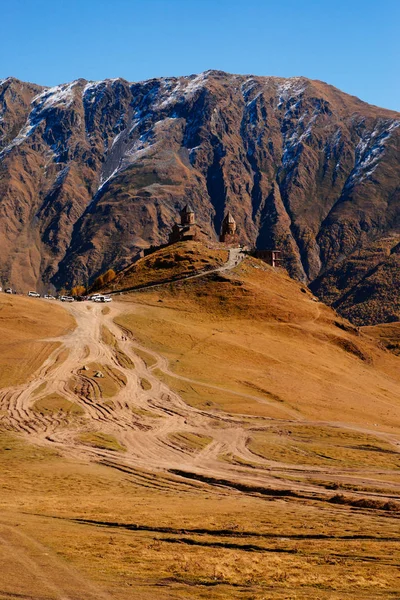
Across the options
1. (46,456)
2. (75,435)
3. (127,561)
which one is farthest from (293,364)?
(127,561)

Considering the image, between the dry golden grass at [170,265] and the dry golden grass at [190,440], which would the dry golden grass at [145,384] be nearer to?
the dry golden grass at [190,440]

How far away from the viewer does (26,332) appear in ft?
254

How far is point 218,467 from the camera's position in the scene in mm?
42375

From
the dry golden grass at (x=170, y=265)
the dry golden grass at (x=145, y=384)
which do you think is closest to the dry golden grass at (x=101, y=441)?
the dry golden grass at (x=145, y=384)

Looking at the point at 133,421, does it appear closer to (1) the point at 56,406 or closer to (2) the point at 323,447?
(1) the point at 56,406

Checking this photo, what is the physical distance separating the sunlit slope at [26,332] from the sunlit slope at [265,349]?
8593 millimetres

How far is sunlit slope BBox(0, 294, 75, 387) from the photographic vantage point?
65.6 meters

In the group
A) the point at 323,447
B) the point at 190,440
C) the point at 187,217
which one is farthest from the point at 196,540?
the point at 187,217

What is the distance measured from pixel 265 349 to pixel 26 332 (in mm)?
25916

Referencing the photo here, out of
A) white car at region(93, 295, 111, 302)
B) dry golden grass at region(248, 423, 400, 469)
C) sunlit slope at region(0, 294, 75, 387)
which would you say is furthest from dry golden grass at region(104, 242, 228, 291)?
dry golden grass at region(248, 423, 400, 469)

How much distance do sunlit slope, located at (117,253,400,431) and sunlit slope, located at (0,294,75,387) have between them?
338 inches

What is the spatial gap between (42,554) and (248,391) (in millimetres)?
43676

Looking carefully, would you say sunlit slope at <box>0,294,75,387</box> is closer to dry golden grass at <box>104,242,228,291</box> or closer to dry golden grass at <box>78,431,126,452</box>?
dry golden grass at <box>78,431,126,452</box>

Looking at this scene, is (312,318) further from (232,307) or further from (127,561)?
(127,561)
